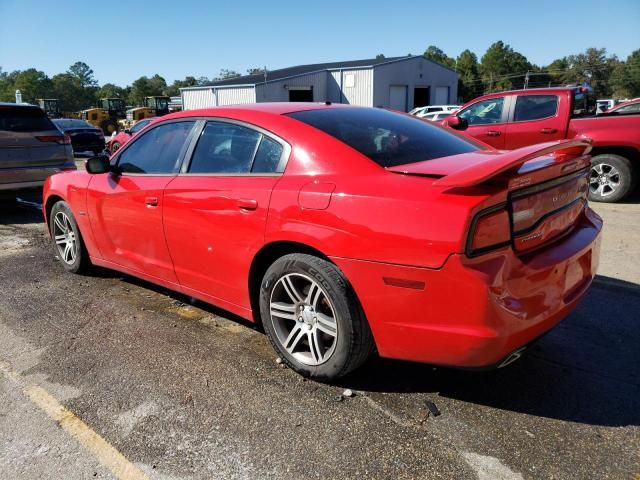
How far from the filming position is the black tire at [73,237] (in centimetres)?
485

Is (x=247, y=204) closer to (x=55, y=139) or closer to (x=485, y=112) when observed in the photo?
(x=55, y=139)

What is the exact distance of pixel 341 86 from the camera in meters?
38.6

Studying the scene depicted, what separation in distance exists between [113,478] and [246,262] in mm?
1349

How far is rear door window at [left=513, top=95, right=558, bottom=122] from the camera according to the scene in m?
8.48

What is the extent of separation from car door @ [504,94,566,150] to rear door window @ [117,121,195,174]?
654cm

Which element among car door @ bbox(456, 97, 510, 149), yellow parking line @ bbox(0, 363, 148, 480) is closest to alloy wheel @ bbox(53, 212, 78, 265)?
yellow parking line @ bbox(0, 363, 148, 480)

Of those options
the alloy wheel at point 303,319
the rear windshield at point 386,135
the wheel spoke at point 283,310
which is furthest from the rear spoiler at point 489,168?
the wheel spoke at point 283,310

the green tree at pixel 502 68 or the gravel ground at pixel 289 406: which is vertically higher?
the green tree at pixel 502 68

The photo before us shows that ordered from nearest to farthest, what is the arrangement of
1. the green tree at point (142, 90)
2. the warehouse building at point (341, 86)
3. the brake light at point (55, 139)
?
the brake light at point (55, 139) → the warehouse building at point (341, 86) → the green tree at point (142, 90)

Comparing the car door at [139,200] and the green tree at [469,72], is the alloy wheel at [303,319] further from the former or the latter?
the green tree at [469,72]

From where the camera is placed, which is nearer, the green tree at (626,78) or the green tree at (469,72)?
the green tree at (626,78)

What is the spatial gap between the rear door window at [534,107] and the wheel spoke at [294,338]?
7157 mm

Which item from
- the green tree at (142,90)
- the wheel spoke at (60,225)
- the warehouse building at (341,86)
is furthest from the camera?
the green tree at (142,90)

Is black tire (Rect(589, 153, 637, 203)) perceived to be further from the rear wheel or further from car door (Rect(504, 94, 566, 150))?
the rear wheel
